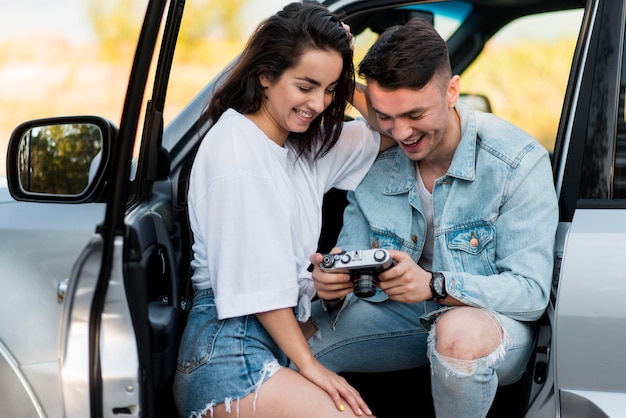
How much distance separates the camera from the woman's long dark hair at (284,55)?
2086 millimetres

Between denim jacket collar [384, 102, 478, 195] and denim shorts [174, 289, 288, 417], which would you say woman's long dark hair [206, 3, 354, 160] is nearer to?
denim jacket collar [384, 102, 478, 195]

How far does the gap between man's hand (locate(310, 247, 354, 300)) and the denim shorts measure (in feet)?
0.57

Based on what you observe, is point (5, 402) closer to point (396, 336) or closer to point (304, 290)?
point (304, 290)

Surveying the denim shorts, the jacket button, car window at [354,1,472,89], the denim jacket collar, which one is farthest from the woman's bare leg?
car window at [354,1,472,89]

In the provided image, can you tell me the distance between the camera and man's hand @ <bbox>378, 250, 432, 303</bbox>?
1.98m

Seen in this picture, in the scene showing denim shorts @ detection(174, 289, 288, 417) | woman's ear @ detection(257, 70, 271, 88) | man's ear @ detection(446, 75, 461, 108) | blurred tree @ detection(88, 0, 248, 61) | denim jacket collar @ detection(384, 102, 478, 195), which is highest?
blurred tree @ detection(88, 0, 248, 61)

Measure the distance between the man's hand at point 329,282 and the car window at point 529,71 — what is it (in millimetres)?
1046

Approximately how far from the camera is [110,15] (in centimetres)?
1195

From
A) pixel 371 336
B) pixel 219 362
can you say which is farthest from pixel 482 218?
pixel 219 362

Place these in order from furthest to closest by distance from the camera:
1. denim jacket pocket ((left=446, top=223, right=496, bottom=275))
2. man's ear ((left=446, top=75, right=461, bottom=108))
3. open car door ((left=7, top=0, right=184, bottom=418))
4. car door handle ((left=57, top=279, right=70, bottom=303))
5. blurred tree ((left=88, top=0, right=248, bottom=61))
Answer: blurred tree ((left=88, top=0, right=248, bottom=61))
man's ear ((left=446, top=75, right=461, bottom=108))
denim jacket pocket ((left=446, top=223, right=496, bottom=275))
car door handle ((left=57, top=279, right=70, bottom=303))
open car door ((left=7, top=0, right=184, bottom=418))

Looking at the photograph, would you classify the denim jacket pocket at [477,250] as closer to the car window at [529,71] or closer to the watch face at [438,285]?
the watch face at [438,285]

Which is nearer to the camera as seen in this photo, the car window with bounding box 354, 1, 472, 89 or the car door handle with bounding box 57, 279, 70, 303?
the car door handle with bounding box 57, 279, 70, 303

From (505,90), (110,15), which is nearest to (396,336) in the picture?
(505,90)

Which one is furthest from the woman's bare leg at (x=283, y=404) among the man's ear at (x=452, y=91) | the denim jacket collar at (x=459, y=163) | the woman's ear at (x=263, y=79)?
the man's ear at (x=452, y=91)
